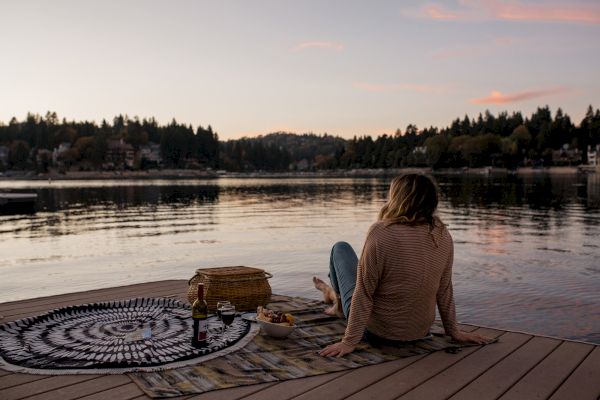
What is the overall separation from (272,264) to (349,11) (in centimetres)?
2093

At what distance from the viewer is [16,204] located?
48.1m

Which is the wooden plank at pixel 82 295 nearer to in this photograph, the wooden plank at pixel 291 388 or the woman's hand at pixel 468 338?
the wooden plank at pixel 291 388

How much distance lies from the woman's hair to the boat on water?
41196mm

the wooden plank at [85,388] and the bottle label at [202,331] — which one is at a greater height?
the bottle label at [202,331]

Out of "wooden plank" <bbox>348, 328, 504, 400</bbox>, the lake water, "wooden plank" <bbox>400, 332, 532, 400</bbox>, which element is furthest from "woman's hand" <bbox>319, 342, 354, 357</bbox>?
the lake water

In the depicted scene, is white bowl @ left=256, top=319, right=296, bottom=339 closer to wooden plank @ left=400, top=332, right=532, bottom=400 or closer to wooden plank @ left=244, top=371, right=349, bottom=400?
wooden plank @ left=244, top=371, right=349, bottom=400

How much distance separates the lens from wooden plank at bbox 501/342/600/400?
4410 mm

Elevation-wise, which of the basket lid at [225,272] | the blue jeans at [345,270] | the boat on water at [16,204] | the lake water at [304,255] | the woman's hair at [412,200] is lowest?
the lake water at [304,255]

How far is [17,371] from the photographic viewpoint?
475 centimetres

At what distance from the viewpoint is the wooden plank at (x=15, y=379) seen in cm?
448

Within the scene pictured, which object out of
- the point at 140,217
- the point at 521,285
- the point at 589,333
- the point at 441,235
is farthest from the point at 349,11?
the point at 441,235

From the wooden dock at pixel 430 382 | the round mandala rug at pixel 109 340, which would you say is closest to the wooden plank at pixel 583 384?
the wooden dock at pixel 430 382

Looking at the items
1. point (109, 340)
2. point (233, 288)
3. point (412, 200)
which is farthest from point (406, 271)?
point (109, 340)

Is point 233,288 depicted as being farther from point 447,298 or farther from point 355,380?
point 447,298
